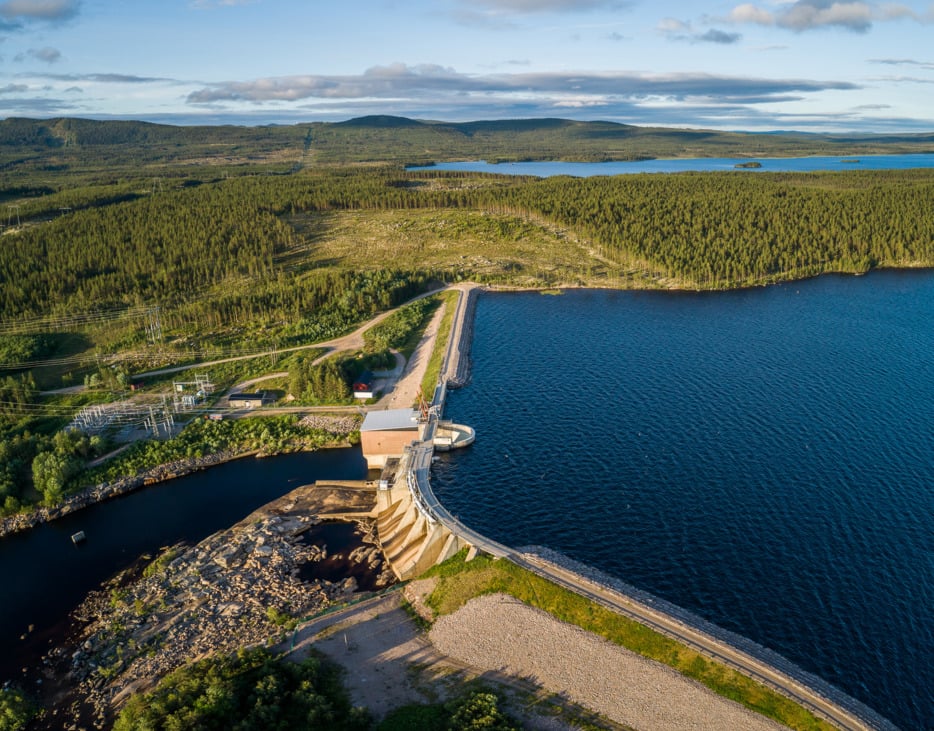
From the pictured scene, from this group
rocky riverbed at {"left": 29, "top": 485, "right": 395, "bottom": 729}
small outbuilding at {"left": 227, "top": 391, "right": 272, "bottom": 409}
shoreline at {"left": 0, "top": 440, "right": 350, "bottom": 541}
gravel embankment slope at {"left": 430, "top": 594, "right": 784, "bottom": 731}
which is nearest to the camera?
gravel embankment slope at {"left": 430, "top": 594, "right": 784, "bottom": 731}

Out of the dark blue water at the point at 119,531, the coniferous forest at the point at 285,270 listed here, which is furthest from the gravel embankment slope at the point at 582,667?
the coniferous forest at the point at 285,270

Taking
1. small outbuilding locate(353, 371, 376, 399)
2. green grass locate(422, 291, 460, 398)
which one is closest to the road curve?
small outbuilding locate(353, 371, 376, 399)

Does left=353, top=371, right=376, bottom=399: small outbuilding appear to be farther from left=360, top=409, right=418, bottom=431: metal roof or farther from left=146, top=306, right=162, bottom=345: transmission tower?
left=146, top=306, right=162, bottom=345: transmission tower

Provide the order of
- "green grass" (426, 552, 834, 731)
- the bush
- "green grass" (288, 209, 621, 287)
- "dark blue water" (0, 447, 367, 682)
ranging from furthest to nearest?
"green grass" (288, 209, 621, 287) < "dark blue water" (0, 447, 367, 682) < the bush < "green grass" (426, 552, 834, 731)

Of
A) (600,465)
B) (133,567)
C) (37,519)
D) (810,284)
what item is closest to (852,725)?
(600,465)

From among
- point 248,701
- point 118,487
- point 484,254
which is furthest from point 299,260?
point 248,701

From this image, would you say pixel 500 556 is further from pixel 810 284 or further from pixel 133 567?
pixel 810 284
